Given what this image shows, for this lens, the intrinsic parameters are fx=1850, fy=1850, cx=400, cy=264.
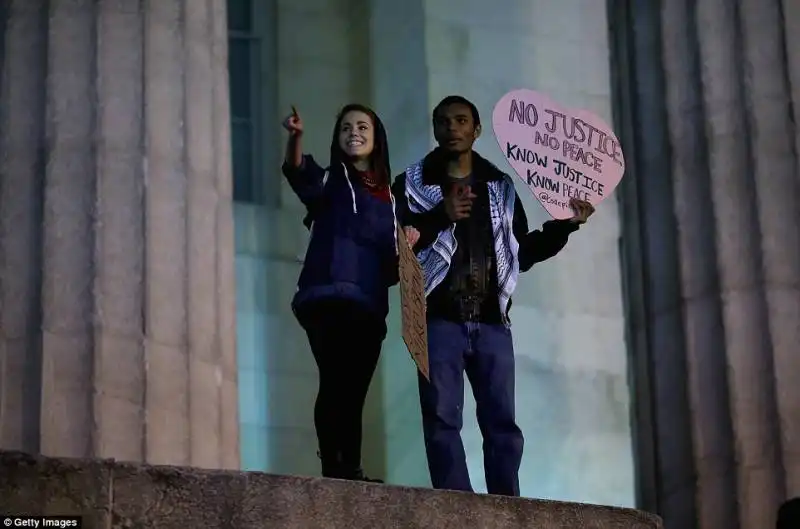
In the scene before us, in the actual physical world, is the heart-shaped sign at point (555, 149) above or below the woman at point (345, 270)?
above

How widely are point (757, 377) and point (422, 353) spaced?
3539mm

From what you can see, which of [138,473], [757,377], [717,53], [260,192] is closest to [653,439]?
[757,377]

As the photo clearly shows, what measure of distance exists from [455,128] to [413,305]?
120 centimetres

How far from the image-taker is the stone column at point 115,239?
10.6 m

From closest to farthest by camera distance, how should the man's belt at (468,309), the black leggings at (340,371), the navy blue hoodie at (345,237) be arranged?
the black leggings at (340,371), the navy blue hoodie at (345,237), the man's belt at (468,309)

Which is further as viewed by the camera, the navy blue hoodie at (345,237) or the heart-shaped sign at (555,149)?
the heart-shaped sign at (555,149)

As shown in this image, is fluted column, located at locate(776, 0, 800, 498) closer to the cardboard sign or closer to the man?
the man

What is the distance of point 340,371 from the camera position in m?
9.50

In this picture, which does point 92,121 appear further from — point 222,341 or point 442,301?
point 442,301

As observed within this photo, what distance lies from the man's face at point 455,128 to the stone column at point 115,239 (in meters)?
1.86

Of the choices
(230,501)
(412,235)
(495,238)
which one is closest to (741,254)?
(495,238)

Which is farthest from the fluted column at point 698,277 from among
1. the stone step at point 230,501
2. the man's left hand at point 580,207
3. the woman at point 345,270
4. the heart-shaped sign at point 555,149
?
the stone step at point 230,501

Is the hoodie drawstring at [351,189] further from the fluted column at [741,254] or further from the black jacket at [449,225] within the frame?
the fluted column at [741,254]

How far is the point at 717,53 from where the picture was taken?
13156 millimetres
